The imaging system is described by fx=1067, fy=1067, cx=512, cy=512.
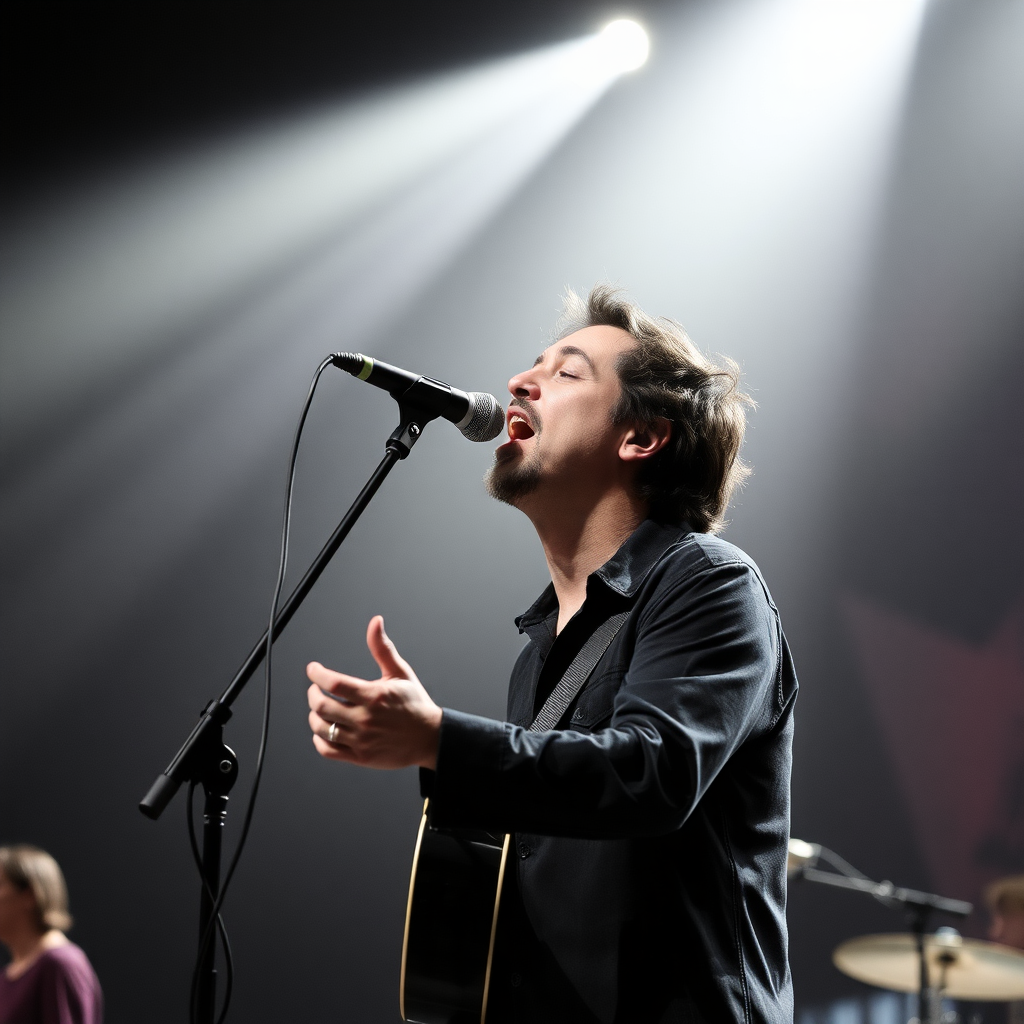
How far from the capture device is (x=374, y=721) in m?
1.32

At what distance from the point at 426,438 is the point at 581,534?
10.1 ft

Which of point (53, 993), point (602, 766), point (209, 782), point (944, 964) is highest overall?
point (602, 766)

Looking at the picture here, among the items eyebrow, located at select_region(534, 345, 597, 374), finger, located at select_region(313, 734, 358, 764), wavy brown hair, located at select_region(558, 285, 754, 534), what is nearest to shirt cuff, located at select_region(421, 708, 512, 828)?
finger, located at select_region(313, 734, 358, 764)

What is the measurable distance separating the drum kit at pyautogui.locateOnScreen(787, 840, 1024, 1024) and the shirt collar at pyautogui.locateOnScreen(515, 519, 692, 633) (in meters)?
2.49

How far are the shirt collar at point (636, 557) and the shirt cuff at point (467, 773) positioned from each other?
695mm

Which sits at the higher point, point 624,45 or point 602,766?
point 624,45

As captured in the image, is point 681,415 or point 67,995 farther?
point 67,995

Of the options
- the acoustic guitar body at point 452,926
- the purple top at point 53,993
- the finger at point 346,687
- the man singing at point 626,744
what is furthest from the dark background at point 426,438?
the finger at point 346,687

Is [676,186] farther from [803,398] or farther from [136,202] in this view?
[136,202]

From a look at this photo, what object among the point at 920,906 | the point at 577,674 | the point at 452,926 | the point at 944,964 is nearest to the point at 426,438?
the point at 920,906

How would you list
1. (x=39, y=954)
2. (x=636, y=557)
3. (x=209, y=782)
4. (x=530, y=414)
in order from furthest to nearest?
(x=39, y=954), (x=530, y=414), (x=636, y=557), (x=209, y=782)

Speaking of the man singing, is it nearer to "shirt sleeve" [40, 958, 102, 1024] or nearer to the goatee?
the goatee

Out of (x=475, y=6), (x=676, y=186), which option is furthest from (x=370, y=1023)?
(x=475, y=6)

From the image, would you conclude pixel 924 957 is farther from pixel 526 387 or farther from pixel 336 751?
pixel 336 751
